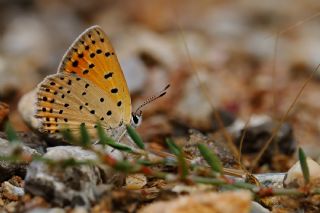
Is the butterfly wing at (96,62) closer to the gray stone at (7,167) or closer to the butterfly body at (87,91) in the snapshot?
the butterfly body at (87,91)

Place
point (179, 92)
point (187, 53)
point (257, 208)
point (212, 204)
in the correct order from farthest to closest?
point (179, 92) → point (187, 53) → point (257, 208) → point (212, 204)

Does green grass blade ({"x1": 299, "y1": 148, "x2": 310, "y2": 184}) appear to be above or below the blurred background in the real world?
below

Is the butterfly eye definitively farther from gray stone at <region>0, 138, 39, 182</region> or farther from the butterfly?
gray stone at <region>0, 138, 39, 182</region>

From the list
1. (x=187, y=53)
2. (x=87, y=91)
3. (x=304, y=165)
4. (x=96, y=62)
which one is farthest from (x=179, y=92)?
(x=304, y=165)

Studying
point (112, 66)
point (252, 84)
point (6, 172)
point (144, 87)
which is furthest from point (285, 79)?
point (6, 172)

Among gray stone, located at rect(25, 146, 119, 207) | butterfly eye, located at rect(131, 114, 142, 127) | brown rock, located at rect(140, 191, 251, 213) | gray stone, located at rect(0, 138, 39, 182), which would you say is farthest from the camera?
butterfly eye, located at rect(131, 114, 142, 127)

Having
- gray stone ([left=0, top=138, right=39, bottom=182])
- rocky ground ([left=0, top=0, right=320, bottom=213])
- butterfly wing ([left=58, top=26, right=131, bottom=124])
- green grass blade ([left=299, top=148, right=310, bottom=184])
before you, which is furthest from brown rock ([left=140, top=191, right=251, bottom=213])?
butterfly wing ([left=58, top=26, right=131, bottom=124])

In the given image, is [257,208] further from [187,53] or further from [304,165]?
[187,53]

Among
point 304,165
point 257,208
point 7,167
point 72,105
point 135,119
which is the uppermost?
point 72,105
